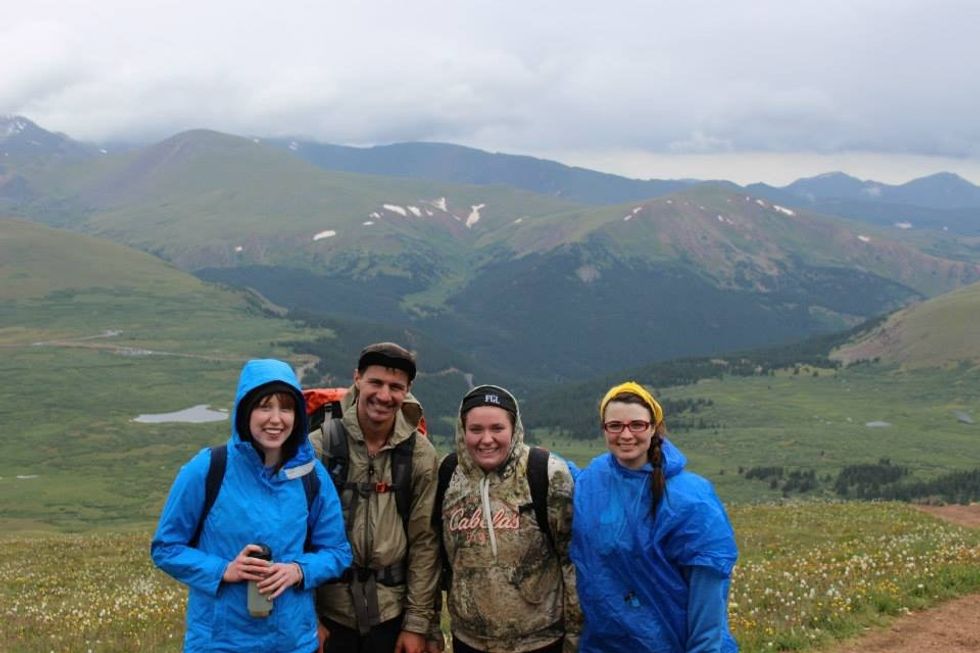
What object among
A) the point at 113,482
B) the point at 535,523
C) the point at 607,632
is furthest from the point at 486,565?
the point at 113,482

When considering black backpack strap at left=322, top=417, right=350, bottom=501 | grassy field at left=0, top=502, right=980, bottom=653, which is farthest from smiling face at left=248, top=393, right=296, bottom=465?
grassy field at left=0, top=502, right=980, bottom=653

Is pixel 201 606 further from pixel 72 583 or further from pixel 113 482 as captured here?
pixel 113 482

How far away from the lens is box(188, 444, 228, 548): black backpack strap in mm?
7828

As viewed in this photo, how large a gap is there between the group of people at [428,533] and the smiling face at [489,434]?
16 mm

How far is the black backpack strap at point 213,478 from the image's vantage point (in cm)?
783

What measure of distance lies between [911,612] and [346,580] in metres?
10.8

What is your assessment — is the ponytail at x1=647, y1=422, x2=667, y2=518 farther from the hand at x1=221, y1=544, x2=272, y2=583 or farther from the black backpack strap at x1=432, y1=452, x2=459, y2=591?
the hand at x1=221, y1=544, x2=272, y2=583

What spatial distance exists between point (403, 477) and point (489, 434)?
1064mm

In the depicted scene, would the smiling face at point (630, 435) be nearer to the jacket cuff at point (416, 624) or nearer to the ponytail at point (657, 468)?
the ponytail at point (657, 468)

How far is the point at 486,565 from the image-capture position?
8344mm

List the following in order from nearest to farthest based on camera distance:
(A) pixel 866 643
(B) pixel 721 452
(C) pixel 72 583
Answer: (A) pixel 866 643 → (C) pixel 72 583 → (B) pixel 721 452

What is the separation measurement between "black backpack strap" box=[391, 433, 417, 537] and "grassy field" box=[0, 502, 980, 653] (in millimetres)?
6809

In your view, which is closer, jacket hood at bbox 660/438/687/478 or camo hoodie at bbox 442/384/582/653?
jacket hood at bbox 660/438/687/478

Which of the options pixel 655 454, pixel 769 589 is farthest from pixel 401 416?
pixel 769 589
